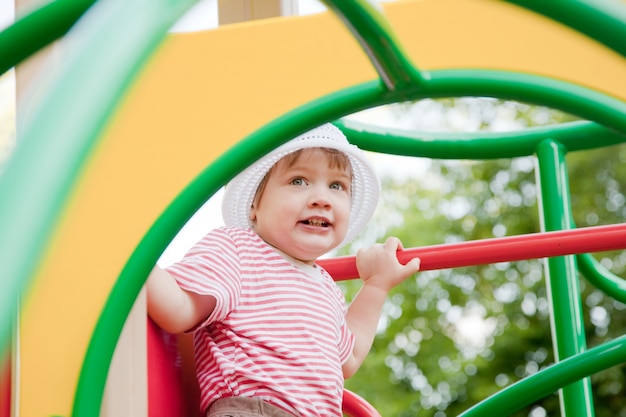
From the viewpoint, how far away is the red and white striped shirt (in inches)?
38.2

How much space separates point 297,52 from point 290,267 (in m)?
0.25

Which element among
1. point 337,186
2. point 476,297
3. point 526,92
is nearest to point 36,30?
point 526,92

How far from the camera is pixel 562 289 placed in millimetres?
1303

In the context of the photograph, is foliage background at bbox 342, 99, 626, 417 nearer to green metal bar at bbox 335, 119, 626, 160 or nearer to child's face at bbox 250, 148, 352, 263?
green metal bar at bbox 335, 119, 626, 160

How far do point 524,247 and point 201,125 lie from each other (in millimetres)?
404

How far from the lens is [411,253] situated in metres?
1.14

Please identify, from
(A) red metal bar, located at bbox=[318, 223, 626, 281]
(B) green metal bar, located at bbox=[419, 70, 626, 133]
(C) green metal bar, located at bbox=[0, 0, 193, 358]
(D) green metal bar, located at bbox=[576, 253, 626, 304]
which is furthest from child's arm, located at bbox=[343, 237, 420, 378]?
(C) green metal bar, located at bbox=[0, 0, 193, 358]

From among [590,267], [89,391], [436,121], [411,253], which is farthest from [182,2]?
[436,121]

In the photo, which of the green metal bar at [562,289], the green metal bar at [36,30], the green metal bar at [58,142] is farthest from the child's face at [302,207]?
the green metal bar at [58,142]

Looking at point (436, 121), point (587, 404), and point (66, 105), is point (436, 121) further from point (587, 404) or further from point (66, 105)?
point (66, 105)

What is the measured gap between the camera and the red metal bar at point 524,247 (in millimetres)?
1066

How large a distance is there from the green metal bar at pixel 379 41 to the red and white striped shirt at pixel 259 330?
1.28 ft

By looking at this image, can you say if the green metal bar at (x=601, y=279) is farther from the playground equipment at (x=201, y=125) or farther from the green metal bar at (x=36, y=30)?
the green metal bar at (x=36, y=30)

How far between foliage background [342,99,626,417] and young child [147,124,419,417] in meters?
6.80
